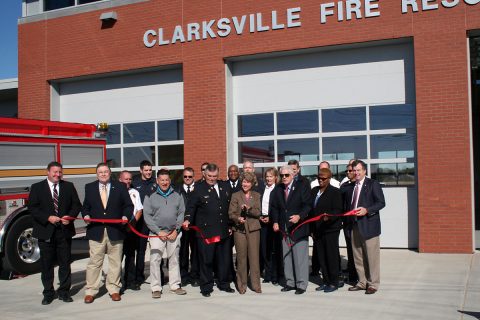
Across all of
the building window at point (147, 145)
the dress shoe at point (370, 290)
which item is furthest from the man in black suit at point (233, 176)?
the building window at point (147, 145)

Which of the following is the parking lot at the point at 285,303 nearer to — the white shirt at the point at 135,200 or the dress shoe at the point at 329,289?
the dress shoe at the point at 329,289

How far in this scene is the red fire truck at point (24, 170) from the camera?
8898mm

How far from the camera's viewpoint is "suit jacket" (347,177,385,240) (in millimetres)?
7348

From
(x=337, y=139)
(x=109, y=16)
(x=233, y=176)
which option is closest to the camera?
(x=233, y=176)

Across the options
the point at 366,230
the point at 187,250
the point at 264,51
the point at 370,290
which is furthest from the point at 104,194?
the point at 264,51

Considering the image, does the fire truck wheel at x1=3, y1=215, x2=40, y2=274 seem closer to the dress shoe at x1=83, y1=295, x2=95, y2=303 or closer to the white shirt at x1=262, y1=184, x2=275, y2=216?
the dress shoe at x1=83, y1=295, x2=95, y2=303

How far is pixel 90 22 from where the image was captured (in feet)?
45.7

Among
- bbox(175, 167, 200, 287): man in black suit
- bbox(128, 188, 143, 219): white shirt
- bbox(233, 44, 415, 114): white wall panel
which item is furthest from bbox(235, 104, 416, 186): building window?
bbox(128, 188, 143, 219): white shirt

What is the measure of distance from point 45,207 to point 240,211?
102 inches

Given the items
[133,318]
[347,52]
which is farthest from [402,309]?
[347,52]

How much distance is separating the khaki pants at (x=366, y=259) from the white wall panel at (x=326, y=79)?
4.50 metres

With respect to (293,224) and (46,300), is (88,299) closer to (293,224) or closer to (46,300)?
(46,300)

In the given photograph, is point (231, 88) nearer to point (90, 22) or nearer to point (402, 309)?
point (90, 22)

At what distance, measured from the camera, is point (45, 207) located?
24.2ft
